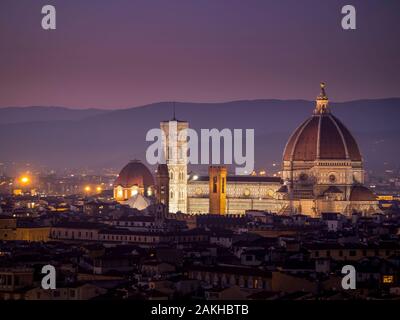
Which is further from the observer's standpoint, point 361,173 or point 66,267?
point 361,173

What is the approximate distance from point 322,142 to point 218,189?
823cm

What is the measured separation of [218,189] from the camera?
139750 millimetres

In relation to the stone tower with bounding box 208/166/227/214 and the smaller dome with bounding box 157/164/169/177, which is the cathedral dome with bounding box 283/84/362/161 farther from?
the smaller dome with bounding box 157/164/169/177

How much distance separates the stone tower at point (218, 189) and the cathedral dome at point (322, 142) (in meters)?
5.52

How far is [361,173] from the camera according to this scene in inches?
5615

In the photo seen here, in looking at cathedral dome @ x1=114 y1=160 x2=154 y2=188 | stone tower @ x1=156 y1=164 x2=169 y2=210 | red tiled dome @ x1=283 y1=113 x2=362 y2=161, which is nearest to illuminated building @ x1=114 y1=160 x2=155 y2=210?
cathedral dome @ x1=114 y1=160 x2=154 y2=188

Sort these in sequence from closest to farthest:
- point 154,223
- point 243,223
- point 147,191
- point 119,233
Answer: point 119,233 → point 154,223 → point 243,223 → point 147,191

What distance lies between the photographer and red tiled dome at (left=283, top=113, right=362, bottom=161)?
14050 cm

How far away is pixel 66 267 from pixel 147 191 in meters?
81.2

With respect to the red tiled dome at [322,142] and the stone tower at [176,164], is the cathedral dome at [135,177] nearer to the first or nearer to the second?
the stone tower at [176,164]

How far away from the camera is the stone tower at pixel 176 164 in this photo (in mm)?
141750

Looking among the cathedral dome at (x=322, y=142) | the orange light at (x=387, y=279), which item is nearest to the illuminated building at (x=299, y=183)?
the cathedral dome at (x=322, y=142)
